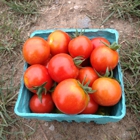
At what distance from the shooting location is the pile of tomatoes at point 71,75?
1.01m

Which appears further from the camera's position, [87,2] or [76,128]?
[87,2]

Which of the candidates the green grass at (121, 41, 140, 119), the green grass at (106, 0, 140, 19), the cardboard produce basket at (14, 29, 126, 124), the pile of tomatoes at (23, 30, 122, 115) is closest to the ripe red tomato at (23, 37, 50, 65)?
the pile of tomatoes at (23, 30, 122, 115)

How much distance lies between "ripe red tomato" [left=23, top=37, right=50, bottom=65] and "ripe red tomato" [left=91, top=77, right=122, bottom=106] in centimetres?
29

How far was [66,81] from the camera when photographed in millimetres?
1021

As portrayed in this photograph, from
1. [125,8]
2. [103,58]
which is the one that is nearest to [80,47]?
[103,58]

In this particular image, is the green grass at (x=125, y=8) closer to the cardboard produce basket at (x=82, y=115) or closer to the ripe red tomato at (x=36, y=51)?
the cardboard produce basket at (x=82, y=115)

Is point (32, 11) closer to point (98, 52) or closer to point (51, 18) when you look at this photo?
point (51, 18)

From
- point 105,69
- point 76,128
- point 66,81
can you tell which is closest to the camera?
point 66,81

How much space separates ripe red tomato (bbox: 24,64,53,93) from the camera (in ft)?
3.59

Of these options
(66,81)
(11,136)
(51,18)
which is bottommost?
(11,136)

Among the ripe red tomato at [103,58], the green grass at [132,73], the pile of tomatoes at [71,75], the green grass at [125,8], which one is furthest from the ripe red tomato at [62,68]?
the green grass at [125,8]

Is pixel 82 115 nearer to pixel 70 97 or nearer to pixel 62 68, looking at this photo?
pixel 70 97

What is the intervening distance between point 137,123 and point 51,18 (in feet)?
3.54

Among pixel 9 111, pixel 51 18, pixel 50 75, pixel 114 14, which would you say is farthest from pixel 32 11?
pixel 50 75
